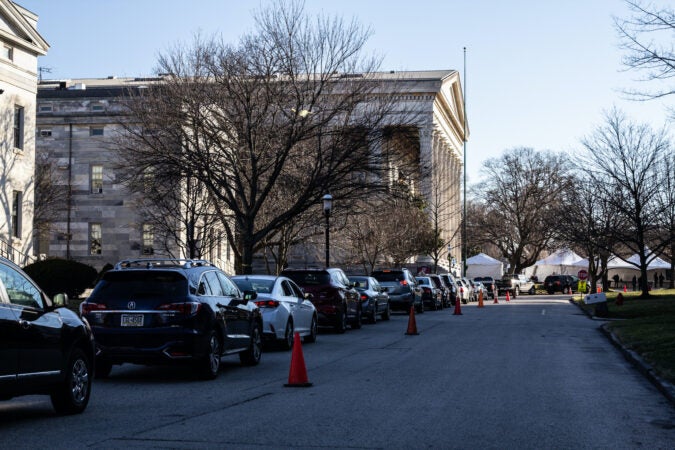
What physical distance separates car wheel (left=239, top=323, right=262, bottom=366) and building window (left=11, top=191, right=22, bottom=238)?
27.8 meters

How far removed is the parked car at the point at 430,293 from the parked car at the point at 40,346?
115ft

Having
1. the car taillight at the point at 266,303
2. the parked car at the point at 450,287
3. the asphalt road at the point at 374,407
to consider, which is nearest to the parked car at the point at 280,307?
the car taillight at the point at 266,303

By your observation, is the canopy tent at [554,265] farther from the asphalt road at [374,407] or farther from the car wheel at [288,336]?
the asphalt road at [374,407]

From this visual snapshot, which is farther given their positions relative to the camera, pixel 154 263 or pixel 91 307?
pixel 154 263

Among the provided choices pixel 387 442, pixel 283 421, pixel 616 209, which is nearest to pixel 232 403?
pixel 283 421

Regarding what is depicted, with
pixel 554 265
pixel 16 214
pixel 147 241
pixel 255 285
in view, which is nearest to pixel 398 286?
pixel 16 214

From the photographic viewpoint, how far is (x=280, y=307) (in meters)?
20.0

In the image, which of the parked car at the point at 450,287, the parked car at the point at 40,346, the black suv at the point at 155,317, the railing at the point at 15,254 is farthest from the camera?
the parked car at the point at 450,287

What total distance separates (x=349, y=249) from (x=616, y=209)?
1496 cm

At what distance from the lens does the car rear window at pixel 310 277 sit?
2606cm

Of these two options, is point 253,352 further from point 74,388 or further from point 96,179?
point 96,179

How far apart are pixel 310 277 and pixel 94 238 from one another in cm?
3276

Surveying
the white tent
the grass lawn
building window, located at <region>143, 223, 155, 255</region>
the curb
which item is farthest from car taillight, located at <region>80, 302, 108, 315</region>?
the white tent

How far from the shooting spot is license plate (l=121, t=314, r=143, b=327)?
13.9 m
